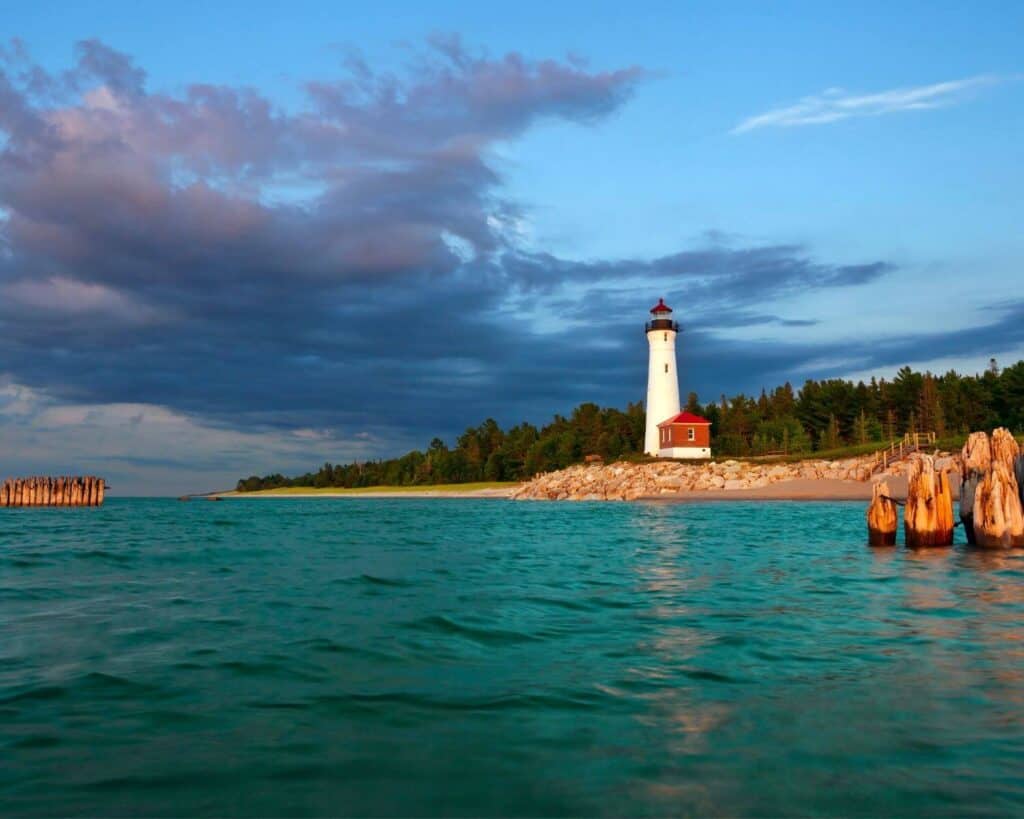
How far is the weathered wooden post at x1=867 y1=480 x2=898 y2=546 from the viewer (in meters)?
24.7

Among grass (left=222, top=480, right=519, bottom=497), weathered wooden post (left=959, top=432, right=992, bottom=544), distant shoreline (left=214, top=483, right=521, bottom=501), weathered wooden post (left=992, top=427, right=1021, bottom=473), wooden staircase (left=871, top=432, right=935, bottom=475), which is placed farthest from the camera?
grass (left=222, top=480, right=519, bottom=497)

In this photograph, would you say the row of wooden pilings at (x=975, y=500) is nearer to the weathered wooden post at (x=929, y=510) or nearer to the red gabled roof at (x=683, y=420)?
the weathered wooden post at (x=929, y=510)

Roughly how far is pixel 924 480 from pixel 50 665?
72.7 ft

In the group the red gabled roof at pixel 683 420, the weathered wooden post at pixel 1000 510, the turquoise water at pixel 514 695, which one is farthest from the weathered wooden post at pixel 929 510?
the red gabled roof at pixel 683 420

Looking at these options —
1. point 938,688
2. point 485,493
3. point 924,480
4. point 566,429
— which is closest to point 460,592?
point 938,688

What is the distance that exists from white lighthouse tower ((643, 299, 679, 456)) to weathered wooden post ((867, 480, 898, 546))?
7285 cm

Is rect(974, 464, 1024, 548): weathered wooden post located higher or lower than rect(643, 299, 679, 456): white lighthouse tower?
lower

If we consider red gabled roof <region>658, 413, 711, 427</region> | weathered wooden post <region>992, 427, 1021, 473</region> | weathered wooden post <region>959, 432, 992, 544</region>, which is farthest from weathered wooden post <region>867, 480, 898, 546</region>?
red gabled roof <region>658, 413, 711, 427</region>

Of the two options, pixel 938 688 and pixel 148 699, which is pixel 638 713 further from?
pixel 148 699

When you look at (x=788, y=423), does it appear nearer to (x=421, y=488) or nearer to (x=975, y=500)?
(x=421, y=488)

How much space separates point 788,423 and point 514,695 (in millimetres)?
110279

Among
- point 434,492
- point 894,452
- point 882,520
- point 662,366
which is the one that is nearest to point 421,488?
point 434,492

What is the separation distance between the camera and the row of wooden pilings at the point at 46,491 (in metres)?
84.6

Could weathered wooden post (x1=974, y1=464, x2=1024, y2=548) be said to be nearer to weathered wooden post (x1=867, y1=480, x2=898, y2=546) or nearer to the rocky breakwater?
weathered wooden post (x1=867, y1=480, x2=898, y2=546)
